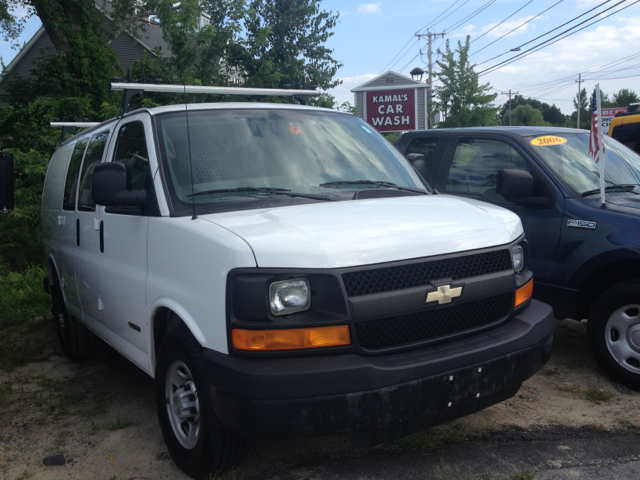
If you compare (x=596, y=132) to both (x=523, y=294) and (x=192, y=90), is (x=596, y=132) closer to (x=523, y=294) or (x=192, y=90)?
(x=523, y=294)

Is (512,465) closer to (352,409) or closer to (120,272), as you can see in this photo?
(352,409)

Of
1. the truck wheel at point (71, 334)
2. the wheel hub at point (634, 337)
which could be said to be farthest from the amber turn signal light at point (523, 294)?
the truck wheel at point (71, 334)

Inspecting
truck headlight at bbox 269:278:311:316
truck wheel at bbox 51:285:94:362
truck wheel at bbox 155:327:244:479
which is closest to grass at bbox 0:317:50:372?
truck wheel at bbox 51:285:94:362

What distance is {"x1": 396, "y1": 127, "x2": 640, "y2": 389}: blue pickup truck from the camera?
4.38m

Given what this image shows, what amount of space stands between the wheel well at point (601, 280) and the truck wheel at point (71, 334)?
13.6 feet

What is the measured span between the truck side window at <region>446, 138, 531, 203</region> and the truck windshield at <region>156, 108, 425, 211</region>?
1.57 meters

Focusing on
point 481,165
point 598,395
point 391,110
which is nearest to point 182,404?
point 598,395

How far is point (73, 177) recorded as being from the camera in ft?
17.2

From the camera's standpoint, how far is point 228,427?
270 centimetres

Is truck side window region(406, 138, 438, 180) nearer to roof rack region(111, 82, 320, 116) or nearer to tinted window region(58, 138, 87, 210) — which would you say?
roof rack region(111, 82, 320, 116)

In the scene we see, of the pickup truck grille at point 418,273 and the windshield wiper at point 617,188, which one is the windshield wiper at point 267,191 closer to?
the pickup truck grille at point 418,273

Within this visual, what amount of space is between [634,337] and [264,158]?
2.91 metres

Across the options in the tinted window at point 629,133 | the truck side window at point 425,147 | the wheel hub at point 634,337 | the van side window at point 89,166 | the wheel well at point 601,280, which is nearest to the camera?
the wheel hub at point 634,337

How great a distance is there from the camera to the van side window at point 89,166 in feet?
15.0
